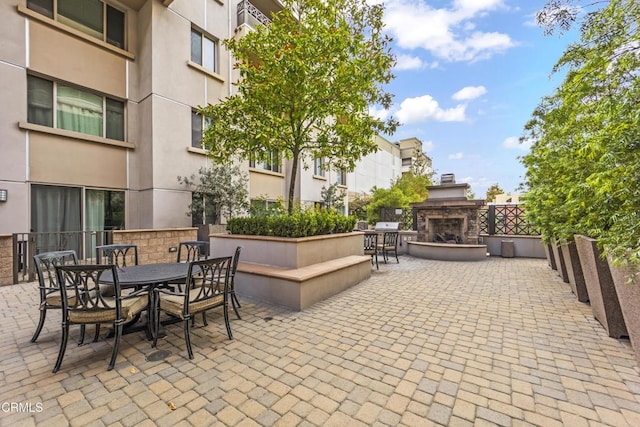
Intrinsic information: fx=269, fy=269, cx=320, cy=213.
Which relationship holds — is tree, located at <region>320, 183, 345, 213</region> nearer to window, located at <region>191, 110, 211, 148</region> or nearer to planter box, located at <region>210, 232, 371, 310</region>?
window, located at <region>191, 110, 211, 148</region>

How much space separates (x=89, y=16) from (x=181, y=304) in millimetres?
9828

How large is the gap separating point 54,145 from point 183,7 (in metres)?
6.12

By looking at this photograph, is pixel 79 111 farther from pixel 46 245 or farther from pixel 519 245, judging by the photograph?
pixel 519 245

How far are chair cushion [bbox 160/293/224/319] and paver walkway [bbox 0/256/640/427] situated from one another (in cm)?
45

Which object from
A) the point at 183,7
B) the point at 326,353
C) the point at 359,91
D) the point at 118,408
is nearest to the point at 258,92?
the point at 359,91

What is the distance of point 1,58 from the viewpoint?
6328 mm

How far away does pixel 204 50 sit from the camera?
10070 mm

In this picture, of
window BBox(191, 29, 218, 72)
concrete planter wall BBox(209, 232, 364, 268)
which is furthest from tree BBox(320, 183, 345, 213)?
concrete planter wall BBox(209, 232, 364, 268)

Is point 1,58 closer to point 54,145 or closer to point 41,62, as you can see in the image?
point 41,62

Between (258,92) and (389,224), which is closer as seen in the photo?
(258,92)

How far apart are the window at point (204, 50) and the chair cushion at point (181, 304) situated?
9584 millimetres

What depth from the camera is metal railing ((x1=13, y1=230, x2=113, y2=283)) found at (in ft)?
19.6

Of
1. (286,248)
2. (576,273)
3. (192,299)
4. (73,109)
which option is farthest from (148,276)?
(73,109)

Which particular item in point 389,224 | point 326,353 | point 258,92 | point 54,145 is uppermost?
point 258,92
